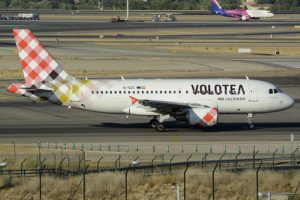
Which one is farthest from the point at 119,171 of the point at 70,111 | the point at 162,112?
the point at 70,111

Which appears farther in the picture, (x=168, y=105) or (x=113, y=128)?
(x=113, y=128)

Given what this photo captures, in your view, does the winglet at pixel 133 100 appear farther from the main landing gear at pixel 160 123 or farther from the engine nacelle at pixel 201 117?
the engine nacelle at pixel 201 117

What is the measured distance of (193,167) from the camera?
171 ft

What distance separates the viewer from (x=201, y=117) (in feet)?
231

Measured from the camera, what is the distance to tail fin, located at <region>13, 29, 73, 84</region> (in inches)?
A: 2825

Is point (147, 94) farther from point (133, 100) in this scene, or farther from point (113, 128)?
point (113, 128)

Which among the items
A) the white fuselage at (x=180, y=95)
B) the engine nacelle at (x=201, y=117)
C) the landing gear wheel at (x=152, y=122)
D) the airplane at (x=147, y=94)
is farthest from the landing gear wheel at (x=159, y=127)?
the engine nacelle at (x=201, y=117)

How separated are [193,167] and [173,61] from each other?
8188cm

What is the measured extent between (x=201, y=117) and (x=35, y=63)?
43.0ft

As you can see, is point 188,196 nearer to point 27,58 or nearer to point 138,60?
→ point 27,58

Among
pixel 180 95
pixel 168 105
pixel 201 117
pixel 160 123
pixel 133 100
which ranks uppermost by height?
pixel 180 95

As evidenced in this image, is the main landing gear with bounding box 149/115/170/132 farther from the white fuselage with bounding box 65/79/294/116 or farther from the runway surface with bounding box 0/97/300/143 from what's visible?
the white fuselage with bounding box 65/79/294/116

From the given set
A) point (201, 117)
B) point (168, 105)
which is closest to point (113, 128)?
point (168, 105)

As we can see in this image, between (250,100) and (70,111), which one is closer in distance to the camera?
(250,100)
